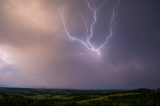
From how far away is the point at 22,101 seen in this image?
17325 centimetres

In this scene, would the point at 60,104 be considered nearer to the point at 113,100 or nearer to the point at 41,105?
the point at 41,105

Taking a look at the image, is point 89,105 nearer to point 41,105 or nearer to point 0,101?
point 41,105

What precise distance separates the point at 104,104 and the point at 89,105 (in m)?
10.3

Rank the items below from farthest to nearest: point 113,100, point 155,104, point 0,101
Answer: point 113,100 → point 0,101 → point 155,104

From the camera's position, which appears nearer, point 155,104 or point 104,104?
point 155,104

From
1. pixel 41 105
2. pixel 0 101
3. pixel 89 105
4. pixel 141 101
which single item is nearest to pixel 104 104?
pixel 89 105

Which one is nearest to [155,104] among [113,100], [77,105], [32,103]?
[113,100]

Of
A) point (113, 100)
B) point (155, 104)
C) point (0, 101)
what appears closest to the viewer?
point (155, 104)

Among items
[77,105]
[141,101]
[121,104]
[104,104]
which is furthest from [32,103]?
[141,101]

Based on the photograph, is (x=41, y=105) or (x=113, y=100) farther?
(x=113, y=100)

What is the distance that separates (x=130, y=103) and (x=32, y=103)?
65.2 meters

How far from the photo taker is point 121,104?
169625mm

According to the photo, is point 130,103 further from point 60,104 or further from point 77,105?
point 60,104

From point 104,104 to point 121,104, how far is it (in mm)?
11646
